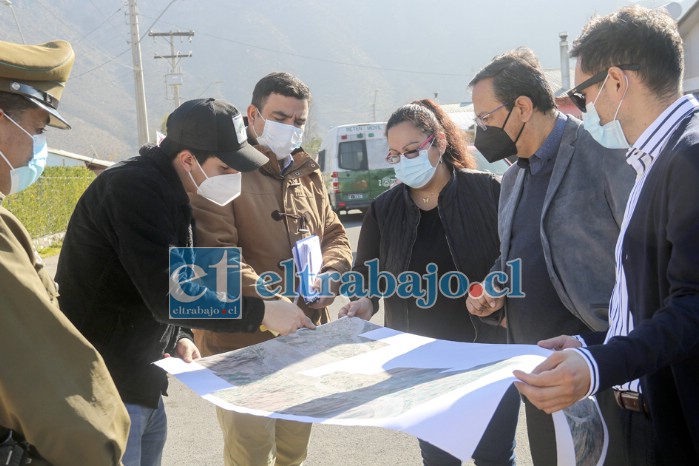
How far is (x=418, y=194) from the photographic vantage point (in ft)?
11.3

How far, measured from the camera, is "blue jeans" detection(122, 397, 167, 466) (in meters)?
2.44

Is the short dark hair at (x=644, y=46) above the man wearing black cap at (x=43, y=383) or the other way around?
above

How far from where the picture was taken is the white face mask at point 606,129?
2.08 meters

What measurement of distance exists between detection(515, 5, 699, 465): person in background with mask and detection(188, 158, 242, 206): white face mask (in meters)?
1.37

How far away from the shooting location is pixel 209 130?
2613 millimetres

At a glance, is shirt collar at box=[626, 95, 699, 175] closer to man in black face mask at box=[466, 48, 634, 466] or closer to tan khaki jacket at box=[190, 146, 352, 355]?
man in black face mask at box=[466, 48, 634, 466]

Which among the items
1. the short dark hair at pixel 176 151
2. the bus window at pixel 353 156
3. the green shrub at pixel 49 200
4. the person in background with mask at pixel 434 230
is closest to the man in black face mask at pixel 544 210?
the person in background with mask at pixel 434 230

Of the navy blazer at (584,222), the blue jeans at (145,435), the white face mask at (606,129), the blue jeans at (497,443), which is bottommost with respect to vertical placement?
the blue jeans at (497,443)

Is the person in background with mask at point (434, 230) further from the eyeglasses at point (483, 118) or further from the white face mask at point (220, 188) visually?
the white face mask at point (220, 188)

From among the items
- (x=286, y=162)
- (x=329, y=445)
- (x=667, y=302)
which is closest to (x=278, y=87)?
(x=286, y=162)

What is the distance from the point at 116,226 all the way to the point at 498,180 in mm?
1890

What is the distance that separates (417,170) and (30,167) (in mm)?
1808

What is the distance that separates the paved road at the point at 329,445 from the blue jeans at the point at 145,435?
5.36 feet

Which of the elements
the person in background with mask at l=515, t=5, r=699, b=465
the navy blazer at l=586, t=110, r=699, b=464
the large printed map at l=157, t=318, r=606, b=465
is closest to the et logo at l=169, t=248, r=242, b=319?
the large printed map at l=157, t=318, r=606, b=465
